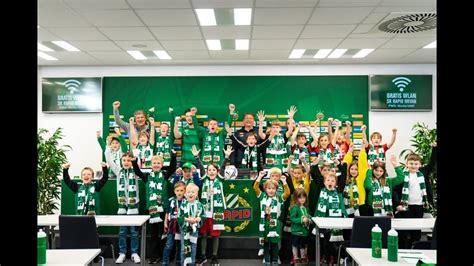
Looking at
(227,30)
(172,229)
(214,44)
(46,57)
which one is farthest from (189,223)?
(46,57)

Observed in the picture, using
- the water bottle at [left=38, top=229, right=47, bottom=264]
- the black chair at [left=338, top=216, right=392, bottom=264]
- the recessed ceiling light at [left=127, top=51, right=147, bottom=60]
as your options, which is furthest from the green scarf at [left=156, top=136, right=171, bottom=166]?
the water bottle at [left=38, top=229, right=47, bottom=264]

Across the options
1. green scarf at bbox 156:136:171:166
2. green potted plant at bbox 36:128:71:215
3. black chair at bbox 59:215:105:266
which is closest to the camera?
black chair at bbox 59:215:105:266

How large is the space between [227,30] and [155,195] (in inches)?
101

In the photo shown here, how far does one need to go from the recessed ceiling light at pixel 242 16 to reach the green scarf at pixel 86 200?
2.96 m

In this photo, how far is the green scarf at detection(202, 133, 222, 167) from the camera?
263 inches

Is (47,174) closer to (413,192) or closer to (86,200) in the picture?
(86,200)

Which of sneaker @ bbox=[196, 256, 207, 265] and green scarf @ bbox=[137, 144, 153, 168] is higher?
green scarf @ bbox=[137, 144, 153, 168]

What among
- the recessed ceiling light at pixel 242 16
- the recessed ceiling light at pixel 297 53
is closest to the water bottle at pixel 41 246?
the recessed ceiling light at pixel 242 16

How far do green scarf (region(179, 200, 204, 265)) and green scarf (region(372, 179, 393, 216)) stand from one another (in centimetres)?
233

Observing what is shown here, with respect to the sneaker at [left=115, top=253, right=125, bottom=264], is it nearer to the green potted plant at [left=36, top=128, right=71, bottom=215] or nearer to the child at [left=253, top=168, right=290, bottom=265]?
the green potted plant at [left=36, top=128, right=71, bottom=215]

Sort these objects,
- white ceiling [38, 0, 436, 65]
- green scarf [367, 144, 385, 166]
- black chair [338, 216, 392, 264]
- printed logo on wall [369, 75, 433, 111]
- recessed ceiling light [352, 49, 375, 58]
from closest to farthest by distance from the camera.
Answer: black chair [338, 216, 392, 264], white ceiling [38, 0, 436, 65], green scarf [367, 144, 385, 166], recessed ceiling light [352, 49, 375, 58], printed logo on wall [369, 75, 433, 111]

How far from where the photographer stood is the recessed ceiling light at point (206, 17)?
4.83m
